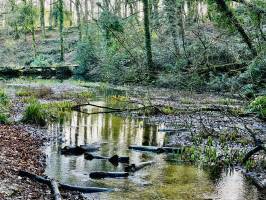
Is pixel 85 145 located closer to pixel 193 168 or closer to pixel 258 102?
pixel 193 168

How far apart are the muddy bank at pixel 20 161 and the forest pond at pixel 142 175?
43 cm

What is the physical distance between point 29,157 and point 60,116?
8.50 metres

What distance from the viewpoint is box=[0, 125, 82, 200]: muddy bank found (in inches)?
354

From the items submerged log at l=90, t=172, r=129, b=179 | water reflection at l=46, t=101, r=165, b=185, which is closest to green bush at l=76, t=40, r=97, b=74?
water reflection at l=46, t=101, r=165, b=185

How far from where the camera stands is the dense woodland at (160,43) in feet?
45.1

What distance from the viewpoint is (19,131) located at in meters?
16.0

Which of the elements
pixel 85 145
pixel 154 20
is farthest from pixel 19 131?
pixel 154 20

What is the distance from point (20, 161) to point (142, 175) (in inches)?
128

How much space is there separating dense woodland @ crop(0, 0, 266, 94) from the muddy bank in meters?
3.77

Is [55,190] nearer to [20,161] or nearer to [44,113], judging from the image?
[20,161]

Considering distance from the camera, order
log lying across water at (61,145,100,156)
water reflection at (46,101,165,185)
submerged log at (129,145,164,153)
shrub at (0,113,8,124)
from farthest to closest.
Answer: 1. shrub at (0,113,8,124)
2. submerged log at (129,145,164,153)
3. log lying across water at (61,145,100,156)
4. water reflection at (46,101,165,185)

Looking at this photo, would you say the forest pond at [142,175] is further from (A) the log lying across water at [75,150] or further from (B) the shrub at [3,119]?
(B) the shrub at [3,119]

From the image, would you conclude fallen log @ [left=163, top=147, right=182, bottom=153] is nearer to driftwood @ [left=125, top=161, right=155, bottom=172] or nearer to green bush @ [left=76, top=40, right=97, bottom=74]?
driftwood @ [left=125, top=161, right=155, bottom=172]

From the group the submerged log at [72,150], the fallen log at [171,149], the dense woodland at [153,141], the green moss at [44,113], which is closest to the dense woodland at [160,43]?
the dense woodland at [153,141]
